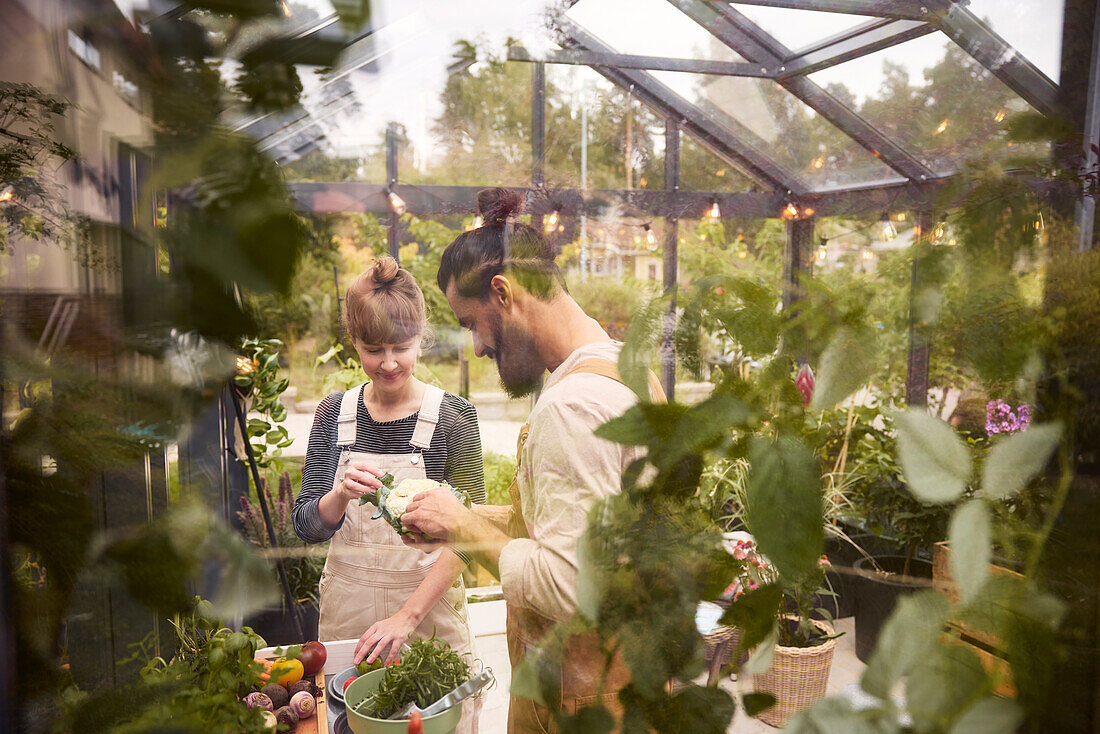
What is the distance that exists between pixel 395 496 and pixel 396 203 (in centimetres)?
19

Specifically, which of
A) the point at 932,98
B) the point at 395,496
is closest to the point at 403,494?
the point at 395,496

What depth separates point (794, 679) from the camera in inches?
15.0

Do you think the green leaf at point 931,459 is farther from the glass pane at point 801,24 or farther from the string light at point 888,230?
the glass pane at point 801,24

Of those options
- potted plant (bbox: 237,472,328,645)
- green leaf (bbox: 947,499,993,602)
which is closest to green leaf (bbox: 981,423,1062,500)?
green leaf (bbox: 947,499,993,602)

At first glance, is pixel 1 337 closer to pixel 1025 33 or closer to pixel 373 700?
pixel 373 700

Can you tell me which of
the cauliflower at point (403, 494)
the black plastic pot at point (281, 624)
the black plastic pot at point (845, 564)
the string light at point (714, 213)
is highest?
the string light at point (714, 213)

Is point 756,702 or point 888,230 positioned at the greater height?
point 888,230

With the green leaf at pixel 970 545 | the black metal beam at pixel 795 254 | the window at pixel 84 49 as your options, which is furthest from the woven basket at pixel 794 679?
the window at pixel 84 49

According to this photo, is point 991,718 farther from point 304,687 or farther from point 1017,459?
point 304,687

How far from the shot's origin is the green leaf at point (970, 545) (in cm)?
39

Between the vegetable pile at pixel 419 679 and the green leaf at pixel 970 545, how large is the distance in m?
0.34

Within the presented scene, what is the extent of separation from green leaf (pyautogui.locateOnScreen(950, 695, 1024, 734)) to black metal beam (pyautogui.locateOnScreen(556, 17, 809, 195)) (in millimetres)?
354

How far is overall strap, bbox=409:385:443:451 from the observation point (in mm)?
388

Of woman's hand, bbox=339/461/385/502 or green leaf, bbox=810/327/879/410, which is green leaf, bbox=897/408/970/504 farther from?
woman's hand, bbox=339/461/385/502
